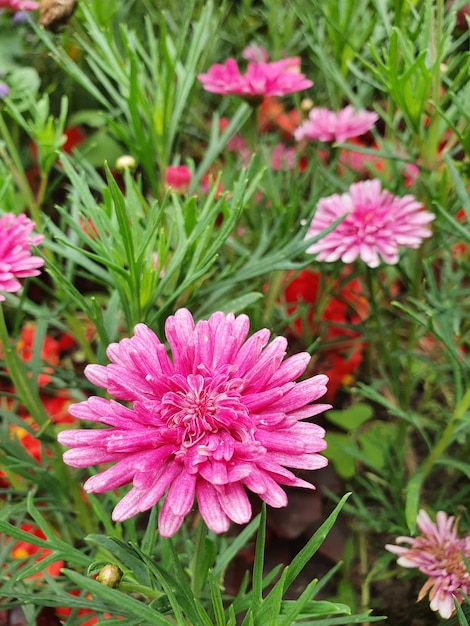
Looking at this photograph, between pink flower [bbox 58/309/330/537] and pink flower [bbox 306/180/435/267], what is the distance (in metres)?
0.24

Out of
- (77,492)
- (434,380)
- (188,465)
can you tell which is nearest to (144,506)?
(188,465)

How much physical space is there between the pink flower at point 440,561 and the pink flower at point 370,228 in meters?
0.22

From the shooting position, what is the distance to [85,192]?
45 cm

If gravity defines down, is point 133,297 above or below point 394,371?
above

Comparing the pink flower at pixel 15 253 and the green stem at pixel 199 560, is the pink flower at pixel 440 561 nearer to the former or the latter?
the green stem at pixel 199 560

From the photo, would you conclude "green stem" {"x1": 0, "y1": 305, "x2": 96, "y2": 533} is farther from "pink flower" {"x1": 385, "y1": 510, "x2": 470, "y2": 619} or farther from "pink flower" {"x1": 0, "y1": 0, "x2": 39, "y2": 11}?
"pink flower" {"x1": 0, "y1": 0, "x2": 39, "y2": 11}

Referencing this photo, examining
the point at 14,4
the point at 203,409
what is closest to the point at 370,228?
the point at 203,409

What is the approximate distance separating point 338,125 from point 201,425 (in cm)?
49

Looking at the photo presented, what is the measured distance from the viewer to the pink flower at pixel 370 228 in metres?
0.53

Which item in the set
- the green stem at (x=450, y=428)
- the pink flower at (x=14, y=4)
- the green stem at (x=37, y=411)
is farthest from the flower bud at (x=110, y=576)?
the pink flower at (x=14, y=4)

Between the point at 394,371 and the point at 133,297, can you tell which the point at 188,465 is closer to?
the point at 133,297

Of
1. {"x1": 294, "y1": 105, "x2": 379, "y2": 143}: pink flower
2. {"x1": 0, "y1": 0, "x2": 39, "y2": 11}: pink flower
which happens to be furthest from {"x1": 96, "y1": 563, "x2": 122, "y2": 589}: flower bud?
{"x1": 0, "y1": 0, "x2": 39, "y2": 11}: pink flower

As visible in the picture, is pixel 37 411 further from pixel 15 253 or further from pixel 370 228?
pixel 370 228

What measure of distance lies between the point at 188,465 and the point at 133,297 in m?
0.18
